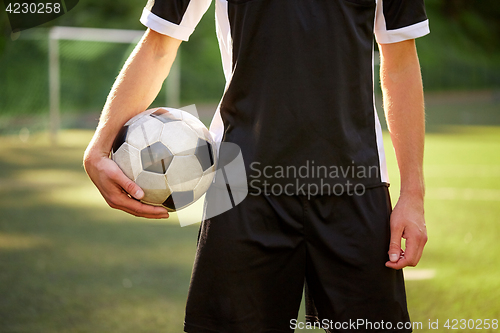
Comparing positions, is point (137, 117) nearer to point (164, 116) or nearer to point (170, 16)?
point (164, 116)

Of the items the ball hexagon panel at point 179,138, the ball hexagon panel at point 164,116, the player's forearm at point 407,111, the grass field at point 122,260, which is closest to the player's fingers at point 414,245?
the player's forearm at point 407,111

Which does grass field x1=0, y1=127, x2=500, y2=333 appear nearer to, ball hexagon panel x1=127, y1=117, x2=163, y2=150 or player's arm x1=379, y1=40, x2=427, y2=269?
ball hexagon panel x1=127, y1=117, x2=163, y2=150

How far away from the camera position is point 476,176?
29.4 feet

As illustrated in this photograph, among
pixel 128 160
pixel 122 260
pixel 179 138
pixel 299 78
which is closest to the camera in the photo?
pixel 299 78

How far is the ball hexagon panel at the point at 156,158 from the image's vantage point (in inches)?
67.4

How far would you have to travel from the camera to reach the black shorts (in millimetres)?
1587

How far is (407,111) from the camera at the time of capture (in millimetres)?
1695

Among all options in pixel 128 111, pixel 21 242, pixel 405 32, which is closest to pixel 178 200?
pixel 128 111

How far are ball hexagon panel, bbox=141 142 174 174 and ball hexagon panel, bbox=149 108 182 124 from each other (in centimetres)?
8

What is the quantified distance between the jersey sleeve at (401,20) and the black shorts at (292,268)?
48 cm

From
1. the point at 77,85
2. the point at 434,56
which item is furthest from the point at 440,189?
the point at 434,56

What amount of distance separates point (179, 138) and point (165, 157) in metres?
0.07

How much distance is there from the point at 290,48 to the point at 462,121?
17.3 m

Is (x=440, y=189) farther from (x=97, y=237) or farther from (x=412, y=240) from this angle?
(x=412, y=240)
